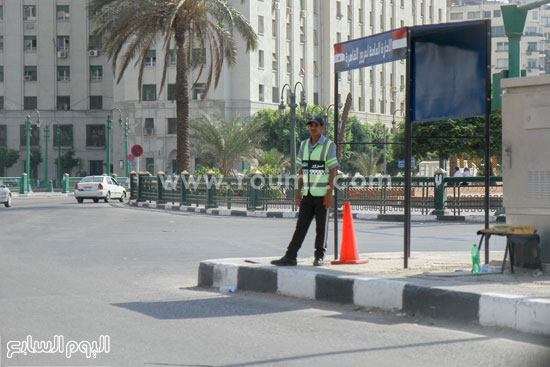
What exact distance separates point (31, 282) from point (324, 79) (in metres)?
72.2

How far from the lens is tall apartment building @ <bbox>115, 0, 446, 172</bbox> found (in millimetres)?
68625

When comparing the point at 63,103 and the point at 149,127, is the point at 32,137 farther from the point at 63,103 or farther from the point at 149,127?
the point at 149,127

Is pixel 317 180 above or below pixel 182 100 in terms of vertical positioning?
below

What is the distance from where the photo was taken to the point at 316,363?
5.12 meters

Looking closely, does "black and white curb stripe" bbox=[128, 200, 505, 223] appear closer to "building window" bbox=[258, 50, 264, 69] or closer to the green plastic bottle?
the green plastic bottle

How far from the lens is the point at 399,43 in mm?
9070

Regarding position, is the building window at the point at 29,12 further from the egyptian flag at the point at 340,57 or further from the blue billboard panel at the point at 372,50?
the blue billboard panel at the point at 372,50

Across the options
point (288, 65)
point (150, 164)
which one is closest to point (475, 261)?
point (150, 164)

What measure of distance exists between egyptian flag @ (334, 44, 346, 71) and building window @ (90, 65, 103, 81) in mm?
71696

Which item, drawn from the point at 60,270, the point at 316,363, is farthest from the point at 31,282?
the point at 316,363

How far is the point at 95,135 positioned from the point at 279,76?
1958 centimetres

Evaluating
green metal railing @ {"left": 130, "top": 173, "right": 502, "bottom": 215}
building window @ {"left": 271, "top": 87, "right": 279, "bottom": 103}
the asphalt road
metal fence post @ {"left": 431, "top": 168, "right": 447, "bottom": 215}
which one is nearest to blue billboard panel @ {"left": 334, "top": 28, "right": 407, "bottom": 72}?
the asphalt road

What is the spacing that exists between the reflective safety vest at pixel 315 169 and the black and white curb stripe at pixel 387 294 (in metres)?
0.93

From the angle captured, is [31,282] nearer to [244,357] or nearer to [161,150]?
[244,357]
